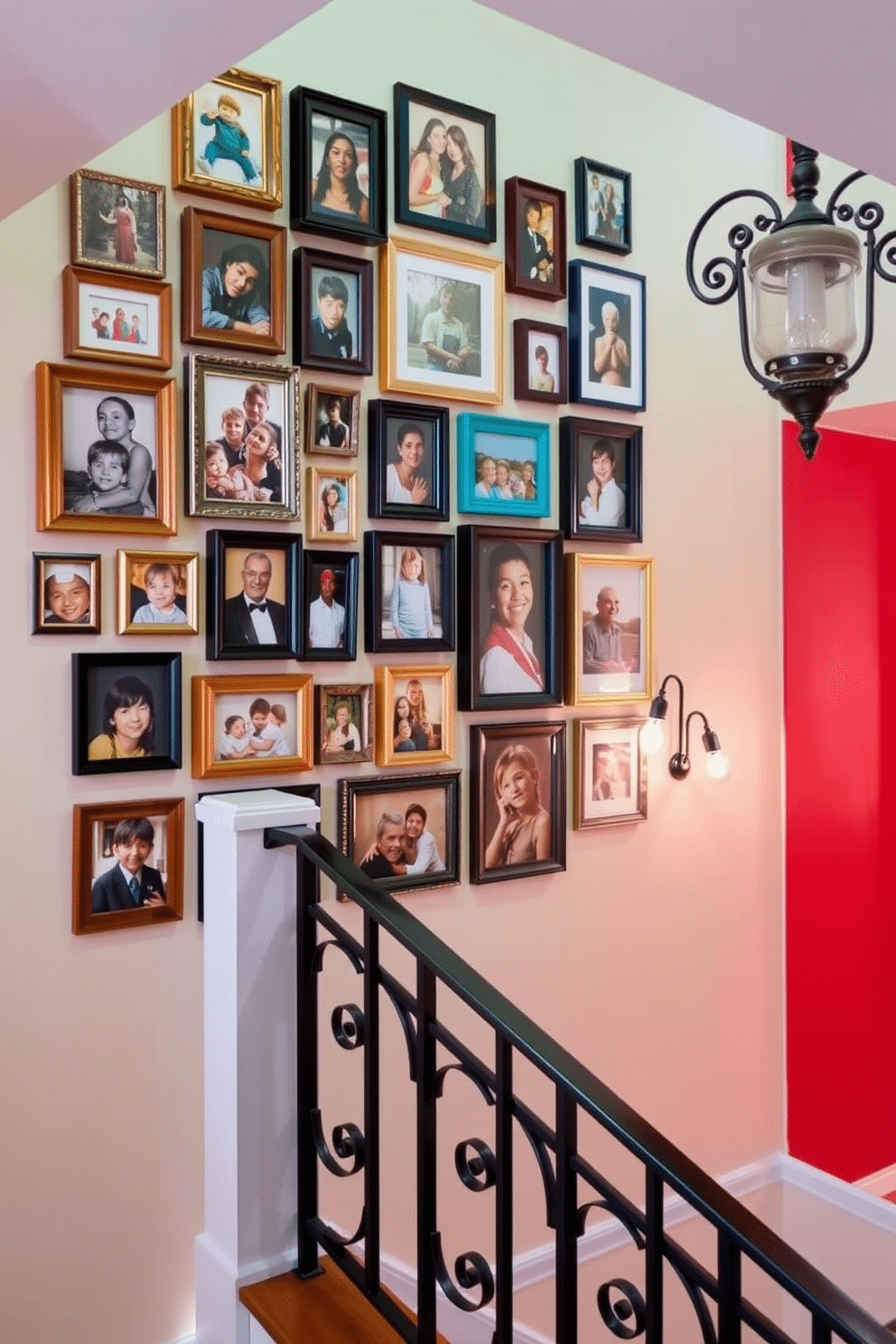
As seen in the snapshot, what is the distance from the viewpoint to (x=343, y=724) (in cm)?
307

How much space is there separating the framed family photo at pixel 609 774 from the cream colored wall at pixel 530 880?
8 cm

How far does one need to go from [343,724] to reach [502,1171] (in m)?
1.52

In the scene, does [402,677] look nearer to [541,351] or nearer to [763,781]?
[541,351]

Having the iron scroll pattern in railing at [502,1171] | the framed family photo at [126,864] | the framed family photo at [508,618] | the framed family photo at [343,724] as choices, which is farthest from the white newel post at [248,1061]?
the framed family photo at [508,618]

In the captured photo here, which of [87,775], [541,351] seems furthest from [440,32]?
[87,775]

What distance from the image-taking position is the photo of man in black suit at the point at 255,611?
285 cm

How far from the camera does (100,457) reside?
8.72 ft

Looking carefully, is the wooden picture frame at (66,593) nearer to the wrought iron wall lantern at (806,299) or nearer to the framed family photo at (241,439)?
the framed family photo at (241,439)

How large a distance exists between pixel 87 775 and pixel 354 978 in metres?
0.92

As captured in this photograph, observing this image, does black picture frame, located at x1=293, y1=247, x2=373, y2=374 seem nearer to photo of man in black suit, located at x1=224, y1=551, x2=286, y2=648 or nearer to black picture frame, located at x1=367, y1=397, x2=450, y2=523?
black picture frame, located at x1=367, y1=397, x2=450, y2=523

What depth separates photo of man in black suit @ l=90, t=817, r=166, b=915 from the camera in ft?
8.84

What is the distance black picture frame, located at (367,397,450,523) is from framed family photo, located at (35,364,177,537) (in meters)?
0.55

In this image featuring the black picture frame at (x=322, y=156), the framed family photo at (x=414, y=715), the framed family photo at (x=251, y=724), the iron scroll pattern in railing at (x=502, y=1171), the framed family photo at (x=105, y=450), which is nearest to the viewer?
the iron scroll pattern in railing at (x=502, y=1171)

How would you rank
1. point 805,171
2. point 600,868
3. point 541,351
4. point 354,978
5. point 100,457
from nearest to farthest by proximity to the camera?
point 805,171 < point 100,457 < point 354,978 < point 541,351 < point 600,868
